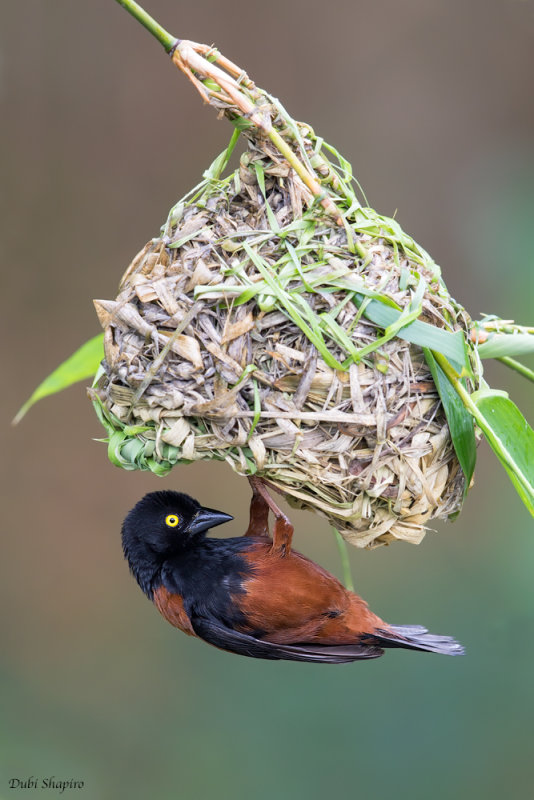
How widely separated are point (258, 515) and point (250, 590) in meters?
0.18

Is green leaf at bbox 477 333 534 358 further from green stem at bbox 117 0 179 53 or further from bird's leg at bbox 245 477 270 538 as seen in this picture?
green stem at bbox 117 0 179 53

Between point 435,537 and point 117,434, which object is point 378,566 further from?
point 117,434

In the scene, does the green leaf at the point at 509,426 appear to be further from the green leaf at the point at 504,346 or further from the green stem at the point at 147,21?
the green stem at the point at 147,21

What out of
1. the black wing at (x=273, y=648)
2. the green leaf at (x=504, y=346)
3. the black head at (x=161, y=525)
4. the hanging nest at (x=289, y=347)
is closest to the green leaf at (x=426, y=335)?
the hanging nest at (x=289, y=347)

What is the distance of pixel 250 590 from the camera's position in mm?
2006

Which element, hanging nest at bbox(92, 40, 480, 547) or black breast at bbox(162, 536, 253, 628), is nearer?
hanging nest at bbox(92, 40, 480, 547)

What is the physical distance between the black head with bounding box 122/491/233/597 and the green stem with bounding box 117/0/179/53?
1000 mm

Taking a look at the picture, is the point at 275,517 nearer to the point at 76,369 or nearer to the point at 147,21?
the point at 76,369

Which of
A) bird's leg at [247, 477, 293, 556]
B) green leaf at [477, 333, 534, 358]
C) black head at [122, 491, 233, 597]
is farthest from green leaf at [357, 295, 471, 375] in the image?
black head at [122, 491, 233, 597]

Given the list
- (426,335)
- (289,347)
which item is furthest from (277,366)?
(426,335)

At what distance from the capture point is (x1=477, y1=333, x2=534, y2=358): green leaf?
1.69 meters

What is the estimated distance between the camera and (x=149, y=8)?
4.21 metres

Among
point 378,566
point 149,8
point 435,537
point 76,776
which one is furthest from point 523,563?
point 149,8

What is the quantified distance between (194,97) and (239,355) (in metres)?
3.13
